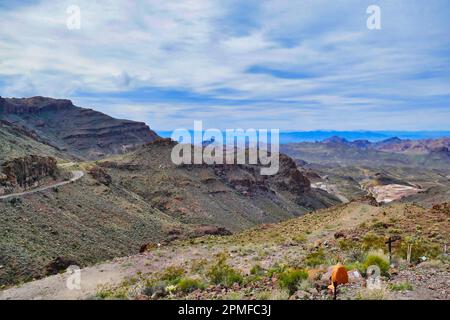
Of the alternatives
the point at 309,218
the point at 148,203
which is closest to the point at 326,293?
the point at 309,218

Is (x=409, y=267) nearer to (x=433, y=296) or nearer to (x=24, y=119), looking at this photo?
(x=433, y=296)

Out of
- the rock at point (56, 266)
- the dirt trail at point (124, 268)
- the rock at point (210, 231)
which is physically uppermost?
the dirt trail at point (124, 268)

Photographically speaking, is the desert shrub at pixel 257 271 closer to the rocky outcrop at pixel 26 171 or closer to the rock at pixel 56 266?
the rock at pixel 56 266

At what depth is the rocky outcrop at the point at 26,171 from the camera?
54719 millimetres

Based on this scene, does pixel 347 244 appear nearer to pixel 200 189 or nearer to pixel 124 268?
pixel 124 268

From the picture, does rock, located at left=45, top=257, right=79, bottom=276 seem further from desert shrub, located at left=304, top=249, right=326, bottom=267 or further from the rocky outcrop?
desert shrub, located at left=304, top=249, right=326, bottom=267

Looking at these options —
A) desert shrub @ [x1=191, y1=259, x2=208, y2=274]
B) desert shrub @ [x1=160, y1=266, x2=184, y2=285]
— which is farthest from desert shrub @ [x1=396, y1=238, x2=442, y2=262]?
desert shrub @ [x1=160, y1=266, x2=184, y2=285]

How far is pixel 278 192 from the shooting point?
127875 mm

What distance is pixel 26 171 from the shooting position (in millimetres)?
58656

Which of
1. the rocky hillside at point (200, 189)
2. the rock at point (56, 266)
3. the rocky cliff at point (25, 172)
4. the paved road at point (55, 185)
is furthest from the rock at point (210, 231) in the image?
the rock at point (56, 266)

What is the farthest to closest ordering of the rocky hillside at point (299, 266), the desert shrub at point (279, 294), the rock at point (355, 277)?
1. the rock at point (355, 277)
2. the rocky hillside at point (299, 266)
3. the desert shrub at point (279, 294)

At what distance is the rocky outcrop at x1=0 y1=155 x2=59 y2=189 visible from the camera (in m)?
54.7

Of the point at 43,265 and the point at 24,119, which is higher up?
the point at 24,119
